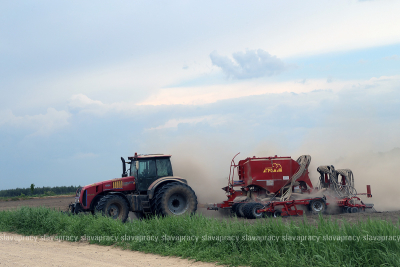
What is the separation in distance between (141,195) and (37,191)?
4278 centimetres

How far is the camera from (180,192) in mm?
14742

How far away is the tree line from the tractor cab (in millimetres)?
38869

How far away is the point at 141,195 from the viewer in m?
14.9

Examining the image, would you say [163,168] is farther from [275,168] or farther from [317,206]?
[317,206]

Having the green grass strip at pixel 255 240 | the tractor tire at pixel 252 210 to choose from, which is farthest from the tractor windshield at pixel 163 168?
the green grass strip at pixel 255 240

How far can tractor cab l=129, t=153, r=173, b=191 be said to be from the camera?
15.3 m

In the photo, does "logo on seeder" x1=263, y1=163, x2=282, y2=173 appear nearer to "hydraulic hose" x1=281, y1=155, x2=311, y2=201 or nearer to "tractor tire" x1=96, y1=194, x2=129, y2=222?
"hydraulic hose" x1=281, y1=155, x2=311, y2=201

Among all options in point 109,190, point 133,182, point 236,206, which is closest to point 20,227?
point 109,190

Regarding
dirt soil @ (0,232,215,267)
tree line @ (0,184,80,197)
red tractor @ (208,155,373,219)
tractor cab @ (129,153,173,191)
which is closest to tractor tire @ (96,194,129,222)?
tractor cab @ (129,153,173,191)

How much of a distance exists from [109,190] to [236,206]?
5609 mm

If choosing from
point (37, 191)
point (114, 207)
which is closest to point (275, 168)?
point (114, 207)

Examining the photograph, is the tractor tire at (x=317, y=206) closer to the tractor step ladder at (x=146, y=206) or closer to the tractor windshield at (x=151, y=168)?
the tractor windshield at (x=151, y=168)

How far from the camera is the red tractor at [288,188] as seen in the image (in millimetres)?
16500

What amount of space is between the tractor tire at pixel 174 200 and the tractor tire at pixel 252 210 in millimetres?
2246
